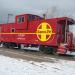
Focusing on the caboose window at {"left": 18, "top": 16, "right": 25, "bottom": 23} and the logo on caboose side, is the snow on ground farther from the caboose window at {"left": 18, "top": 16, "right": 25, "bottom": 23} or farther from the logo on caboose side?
the caboose window at {"left": 18, "top": 16, "right": 25, "bottom": 23}

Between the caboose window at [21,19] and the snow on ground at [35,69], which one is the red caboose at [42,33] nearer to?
the caboose window at [21,19]

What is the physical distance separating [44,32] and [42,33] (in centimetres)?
30

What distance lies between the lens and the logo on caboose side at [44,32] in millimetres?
21953

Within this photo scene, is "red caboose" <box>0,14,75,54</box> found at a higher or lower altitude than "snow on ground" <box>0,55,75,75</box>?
higher

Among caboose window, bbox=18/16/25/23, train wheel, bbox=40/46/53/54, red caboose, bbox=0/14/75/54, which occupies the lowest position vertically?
train wheel, bbox=40/46/53/54

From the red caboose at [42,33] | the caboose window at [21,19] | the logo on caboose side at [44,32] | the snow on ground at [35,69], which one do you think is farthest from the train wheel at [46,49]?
the snow on ground at [35,69]

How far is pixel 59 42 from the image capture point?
21.2 meters

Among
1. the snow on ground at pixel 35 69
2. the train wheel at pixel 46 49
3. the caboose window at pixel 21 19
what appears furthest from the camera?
the caboose window at pixel 21 19

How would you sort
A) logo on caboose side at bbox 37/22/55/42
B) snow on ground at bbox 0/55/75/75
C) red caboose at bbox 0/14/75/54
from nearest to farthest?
snow on ground at bbox 0/55/75/75 < red caboose at bbox 0/14/75/54 < logo on caboose side at bbox 37/22/55/42

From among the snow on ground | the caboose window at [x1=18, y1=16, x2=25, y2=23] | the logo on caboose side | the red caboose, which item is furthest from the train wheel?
the snow on ground

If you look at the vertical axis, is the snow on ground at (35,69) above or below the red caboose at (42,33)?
below

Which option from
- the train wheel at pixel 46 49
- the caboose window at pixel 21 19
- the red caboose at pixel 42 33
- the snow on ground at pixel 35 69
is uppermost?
the caboose window at pixel 21 19

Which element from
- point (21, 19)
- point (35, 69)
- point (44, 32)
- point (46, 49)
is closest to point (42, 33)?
point (44, 32)

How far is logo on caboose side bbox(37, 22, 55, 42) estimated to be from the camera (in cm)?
2195
